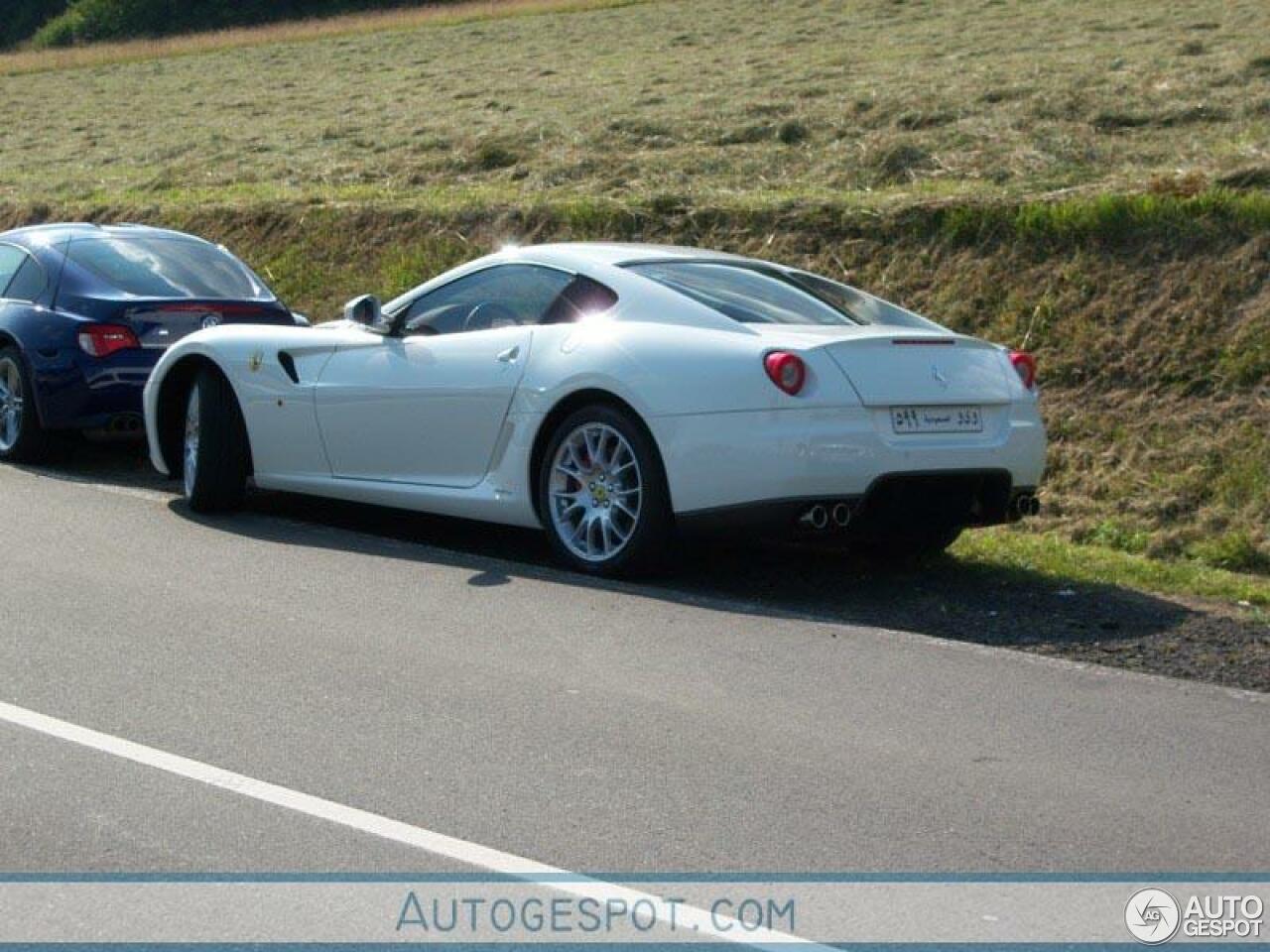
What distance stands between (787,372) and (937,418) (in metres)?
0.73

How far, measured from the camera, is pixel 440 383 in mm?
9680

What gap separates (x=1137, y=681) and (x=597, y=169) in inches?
501

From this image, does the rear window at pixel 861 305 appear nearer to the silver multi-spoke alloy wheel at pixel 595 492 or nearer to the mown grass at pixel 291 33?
the silver multi-spoke alloy wheel at pixel 595 492

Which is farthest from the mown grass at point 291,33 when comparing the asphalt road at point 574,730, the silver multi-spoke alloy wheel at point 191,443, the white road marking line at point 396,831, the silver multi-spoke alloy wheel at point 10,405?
the white road marking line at point 396,831

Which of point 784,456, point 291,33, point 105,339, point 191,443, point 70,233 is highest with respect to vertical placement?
point 291,33

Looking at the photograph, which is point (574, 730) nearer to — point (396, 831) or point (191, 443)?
point (396, 831)

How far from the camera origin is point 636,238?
53.5ft

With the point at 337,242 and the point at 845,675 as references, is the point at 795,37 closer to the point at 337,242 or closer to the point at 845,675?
the point at 337,242

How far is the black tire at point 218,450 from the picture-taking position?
10.7 metres

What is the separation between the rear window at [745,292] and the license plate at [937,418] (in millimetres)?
742

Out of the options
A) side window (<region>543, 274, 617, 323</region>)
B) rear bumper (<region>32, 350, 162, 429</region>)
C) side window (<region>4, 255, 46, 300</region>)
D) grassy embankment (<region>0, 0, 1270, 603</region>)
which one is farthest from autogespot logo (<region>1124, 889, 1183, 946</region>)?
side window (<region>4, 255, 46, 300</region>)

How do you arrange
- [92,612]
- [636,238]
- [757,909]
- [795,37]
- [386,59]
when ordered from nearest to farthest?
[757,909] → [92,612] → [636,238] → [795,37] → [386,59]

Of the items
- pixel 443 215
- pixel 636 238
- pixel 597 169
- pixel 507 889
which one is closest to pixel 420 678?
pixel 507 889

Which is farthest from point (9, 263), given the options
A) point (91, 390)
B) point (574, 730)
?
point (574, 730)
